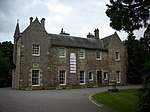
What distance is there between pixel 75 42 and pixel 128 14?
80.7 feet

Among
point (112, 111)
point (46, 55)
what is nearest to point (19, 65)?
point (46, 55)

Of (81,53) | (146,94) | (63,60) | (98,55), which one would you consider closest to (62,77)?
(63,60)

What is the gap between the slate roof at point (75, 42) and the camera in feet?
115

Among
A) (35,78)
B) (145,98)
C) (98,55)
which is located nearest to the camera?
(145,98)

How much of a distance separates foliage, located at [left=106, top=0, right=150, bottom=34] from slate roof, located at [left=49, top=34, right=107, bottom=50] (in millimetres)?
21331

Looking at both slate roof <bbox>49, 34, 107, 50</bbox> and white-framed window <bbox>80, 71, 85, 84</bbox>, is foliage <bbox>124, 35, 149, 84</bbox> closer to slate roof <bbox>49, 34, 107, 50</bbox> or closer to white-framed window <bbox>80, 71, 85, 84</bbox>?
slate roof <bbox>49, 34, 107, 50</bbox>

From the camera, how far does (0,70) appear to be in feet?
33.3

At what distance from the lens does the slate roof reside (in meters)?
35.1

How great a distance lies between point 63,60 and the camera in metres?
34.8

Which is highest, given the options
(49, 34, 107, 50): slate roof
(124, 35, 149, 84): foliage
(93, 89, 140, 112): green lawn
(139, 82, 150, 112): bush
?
(49, 34, 107, 50): slate roof

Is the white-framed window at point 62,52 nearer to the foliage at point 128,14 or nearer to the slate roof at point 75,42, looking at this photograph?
the slate roof at point 75,42

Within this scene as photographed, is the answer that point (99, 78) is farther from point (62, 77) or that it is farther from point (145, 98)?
point (145, 98)

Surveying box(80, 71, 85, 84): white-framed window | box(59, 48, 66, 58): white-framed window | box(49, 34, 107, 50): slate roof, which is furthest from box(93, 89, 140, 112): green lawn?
box(49, 34, 107, 50): slate roof

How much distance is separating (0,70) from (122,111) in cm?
702
